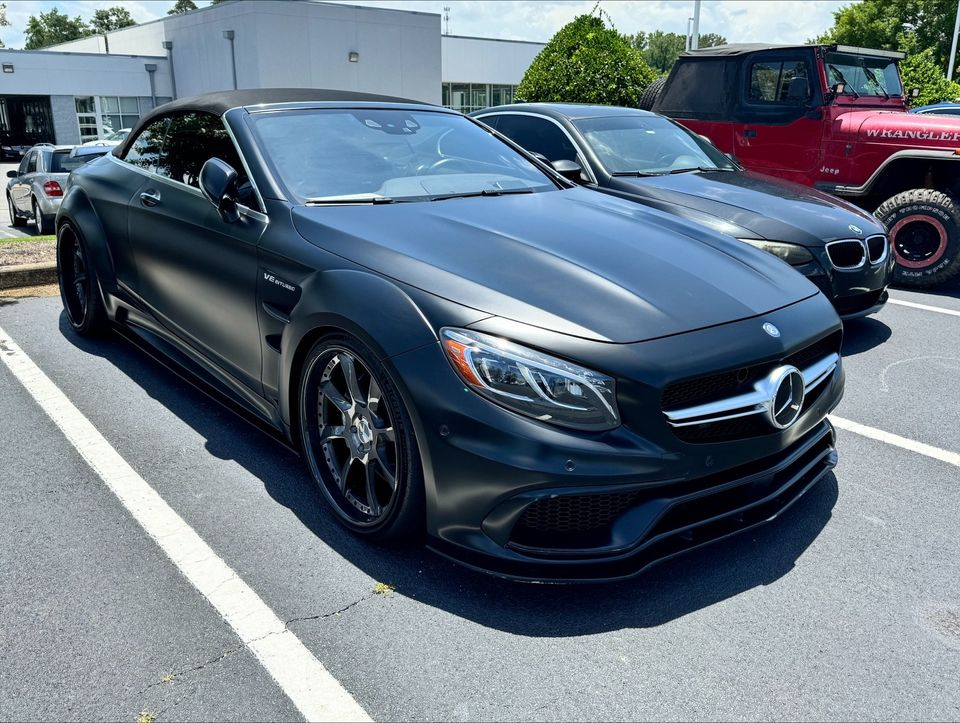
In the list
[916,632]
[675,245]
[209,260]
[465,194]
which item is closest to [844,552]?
[916,632]

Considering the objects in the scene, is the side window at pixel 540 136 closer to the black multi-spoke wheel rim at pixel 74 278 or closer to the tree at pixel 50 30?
the black multi-spoke wheel rim at pixel 74 278

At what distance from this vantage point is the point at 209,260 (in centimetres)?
368

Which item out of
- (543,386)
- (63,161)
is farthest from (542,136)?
(63,161)

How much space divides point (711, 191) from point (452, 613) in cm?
432

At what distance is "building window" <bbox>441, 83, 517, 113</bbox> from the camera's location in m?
47.8

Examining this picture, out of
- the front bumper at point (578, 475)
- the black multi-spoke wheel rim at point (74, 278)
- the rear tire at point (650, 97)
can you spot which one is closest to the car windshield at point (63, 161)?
the rear tire at point (650, 97)

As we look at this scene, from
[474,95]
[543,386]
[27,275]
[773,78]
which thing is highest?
[474,95]

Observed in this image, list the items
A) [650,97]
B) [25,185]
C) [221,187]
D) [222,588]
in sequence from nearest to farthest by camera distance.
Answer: [222,588] → [221,187] → [650,97] → [25,185]

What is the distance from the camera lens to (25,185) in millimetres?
13656

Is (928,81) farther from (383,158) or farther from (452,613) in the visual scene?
(452,613)

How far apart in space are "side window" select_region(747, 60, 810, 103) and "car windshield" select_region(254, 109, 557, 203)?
15.4 ft

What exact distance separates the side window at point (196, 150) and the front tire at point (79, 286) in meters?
1.06

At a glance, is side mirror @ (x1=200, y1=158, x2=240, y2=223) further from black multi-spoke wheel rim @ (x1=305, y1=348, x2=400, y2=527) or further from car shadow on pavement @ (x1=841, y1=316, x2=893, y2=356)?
car shadow on pavement @ (x1=841, y1=316, x2=893, y2=356)

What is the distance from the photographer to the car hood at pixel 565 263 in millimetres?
2680
